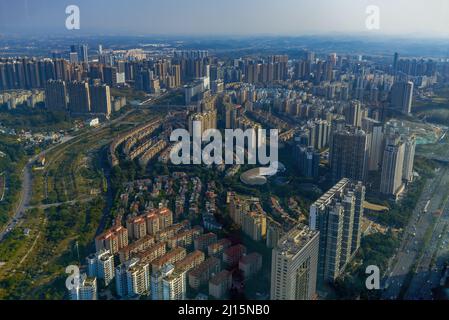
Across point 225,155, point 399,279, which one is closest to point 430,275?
point 399,279

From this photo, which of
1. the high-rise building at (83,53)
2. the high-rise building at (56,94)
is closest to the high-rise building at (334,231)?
the high-rise building at (83,53)

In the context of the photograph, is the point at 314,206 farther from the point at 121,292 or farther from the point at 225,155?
the point at 225,155

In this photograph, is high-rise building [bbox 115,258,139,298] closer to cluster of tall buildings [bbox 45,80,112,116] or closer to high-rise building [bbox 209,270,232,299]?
high-rise building [bbox 209,270,232,299]

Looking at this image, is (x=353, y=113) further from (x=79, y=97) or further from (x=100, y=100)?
(x=79, y=97)

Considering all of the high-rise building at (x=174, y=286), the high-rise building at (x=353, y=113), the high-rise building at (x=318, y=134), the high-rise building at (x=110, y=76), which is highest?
the high-rise building at (x=110, y=76)

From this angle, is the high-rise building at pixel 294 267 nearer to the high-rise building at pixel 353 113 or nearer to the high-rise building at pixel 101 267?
the high-rise building at pixel 101 267
